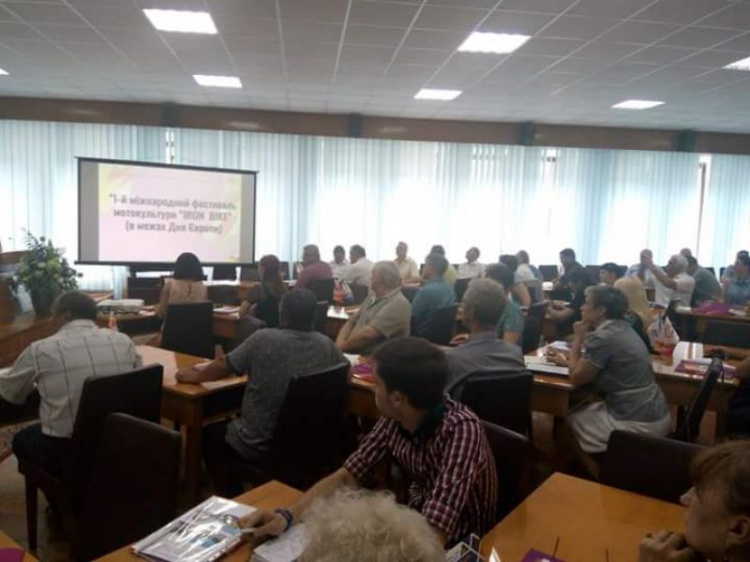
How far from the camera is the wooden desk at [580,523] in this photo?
148 centimetres

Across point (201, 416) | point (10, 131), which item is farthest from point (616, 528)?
point (10, 131)

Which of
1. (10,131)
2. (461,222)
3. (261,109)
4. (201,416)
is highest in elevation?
(261,109)

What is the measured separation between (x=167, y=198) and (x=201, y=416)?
17.5 ft

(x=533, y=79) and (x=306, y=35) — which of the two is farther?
(x=533, y=79)

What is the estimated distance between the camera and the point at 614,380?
2.88m

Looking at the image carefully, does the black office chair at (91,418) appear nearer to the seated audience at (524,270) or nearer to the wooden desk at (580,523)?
the wooden desk at (580,523)

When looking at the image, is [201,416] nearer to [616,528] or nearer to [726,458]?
[616,528]

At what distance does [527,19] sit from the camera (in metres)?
4.58

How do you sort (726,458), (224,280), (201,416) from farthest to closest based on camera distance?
1. (224,280)
2. (201,416)
3. (726,458)

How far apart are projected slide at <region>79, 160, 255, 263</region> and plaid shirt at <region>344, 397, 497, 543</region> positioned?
20.9 ft

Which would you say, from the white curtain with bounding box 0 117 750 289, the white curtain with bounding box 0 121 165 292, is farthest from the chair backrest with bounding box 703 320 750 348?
the white curtain with bounding box 0 121 165 292

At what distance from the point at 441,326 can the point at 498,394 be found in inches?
84.8

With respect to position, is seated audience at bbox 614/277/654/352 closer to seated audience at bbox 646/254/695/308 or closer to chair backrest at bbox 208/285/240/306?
seated audience at bbox 646/254/695/308

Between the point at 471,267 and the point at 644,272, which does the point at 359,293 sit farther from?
the point at 644,272
